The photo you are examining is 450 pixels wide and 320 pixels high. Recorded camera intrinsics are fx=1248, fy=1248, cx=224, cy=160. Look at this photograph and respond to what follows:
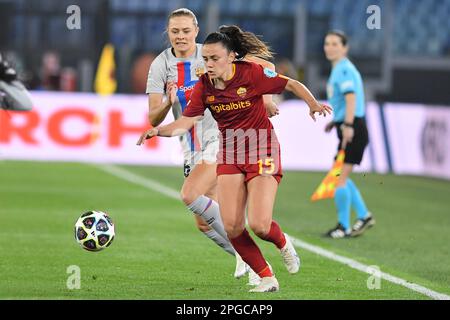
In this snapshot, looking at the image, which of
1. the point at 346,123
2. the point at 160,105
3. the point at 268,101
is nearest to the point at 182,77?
the point at 160,105

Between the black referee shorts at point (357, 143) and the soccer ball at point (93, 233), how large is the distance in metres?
4.12

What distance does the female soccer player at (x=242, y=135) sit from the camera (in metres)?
8.65

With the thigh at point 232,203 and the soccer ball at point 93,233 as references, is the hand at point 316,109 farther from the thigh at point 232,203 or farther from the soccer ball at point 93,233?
the soccer ball at point 93,233

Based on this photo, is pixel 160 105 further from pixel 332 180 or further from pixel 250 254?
pixel 332 180

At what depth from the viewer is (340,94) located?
13234mm

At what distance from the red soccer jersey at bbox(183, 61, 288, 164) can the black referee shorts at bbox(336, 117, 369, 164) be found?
14.7 ft

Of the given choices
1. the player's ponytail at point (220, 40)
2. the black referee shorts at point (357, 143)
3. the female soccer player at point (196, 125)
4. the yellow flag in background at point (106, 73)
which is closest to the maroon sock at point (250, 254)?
the female soccer player at point (196, 125)

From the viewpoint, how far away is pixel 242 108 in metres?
8.73

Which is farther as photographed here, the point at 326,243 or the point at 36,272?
the point at 326,243
